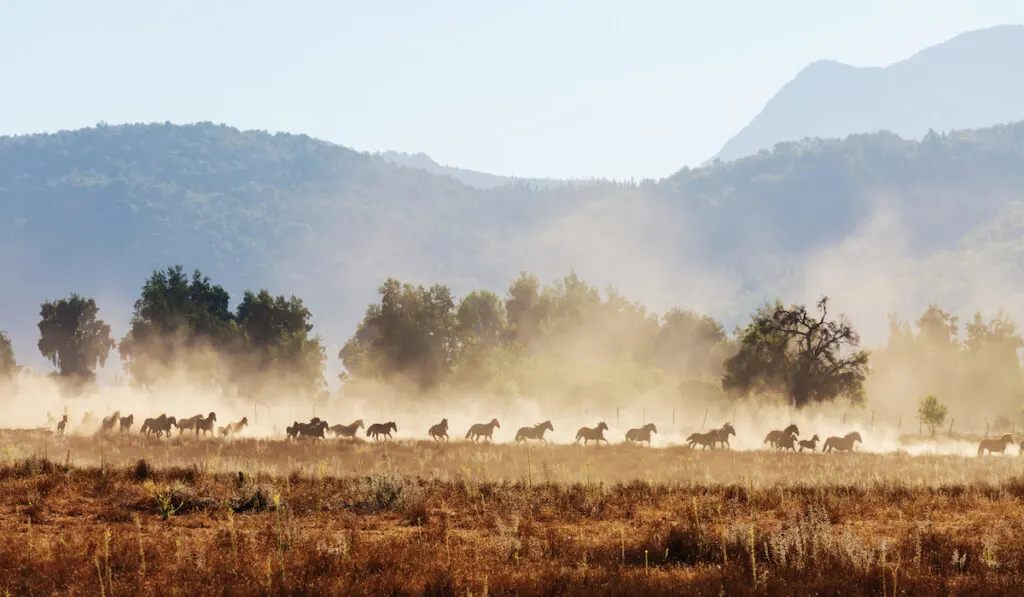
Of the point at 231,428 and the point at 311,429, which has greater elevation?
the point at 311,429

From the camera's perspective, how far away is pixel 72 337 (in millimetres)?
118250

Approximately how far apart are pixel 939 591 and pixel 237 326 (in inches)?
3828

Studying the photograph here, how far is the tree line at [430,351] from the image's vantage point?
101 m

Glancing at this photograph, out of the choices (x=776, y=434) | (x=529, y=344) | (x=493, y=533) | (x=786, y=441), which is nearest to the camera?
(x=493, y=533)

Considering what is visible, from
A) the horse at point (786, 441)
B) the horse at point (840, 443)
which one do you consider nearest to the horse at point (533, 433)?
the horse at point (786, 441)

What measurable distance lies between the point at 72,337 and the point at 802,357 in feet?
327

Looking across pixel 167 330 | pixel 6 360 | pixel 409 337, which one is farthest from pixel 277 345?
pixel 6 360

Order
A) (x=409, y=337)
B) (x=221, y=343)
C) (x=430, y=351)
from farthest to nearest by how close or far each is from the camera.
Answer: (x=430, y=351)
(x=409, y=337)
(x=221, y=343)

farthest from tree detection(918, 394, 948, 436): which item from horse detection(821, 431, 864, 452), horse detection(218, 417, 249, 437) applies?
horse detection(218, 417, 249, 437)

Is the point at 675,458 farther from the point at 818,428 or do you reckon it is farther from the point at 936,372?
the point at 936,372

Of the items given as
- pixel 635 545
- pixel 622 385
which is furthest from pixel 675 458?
pixel 622 385

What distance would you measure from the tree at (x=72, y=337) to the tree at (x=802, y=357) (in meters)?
90.1

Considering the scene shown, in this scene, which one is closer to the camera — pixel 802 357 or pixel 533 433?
pixel 533 433

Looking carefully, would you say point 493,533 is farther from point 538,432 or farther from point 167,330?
point 167,330
